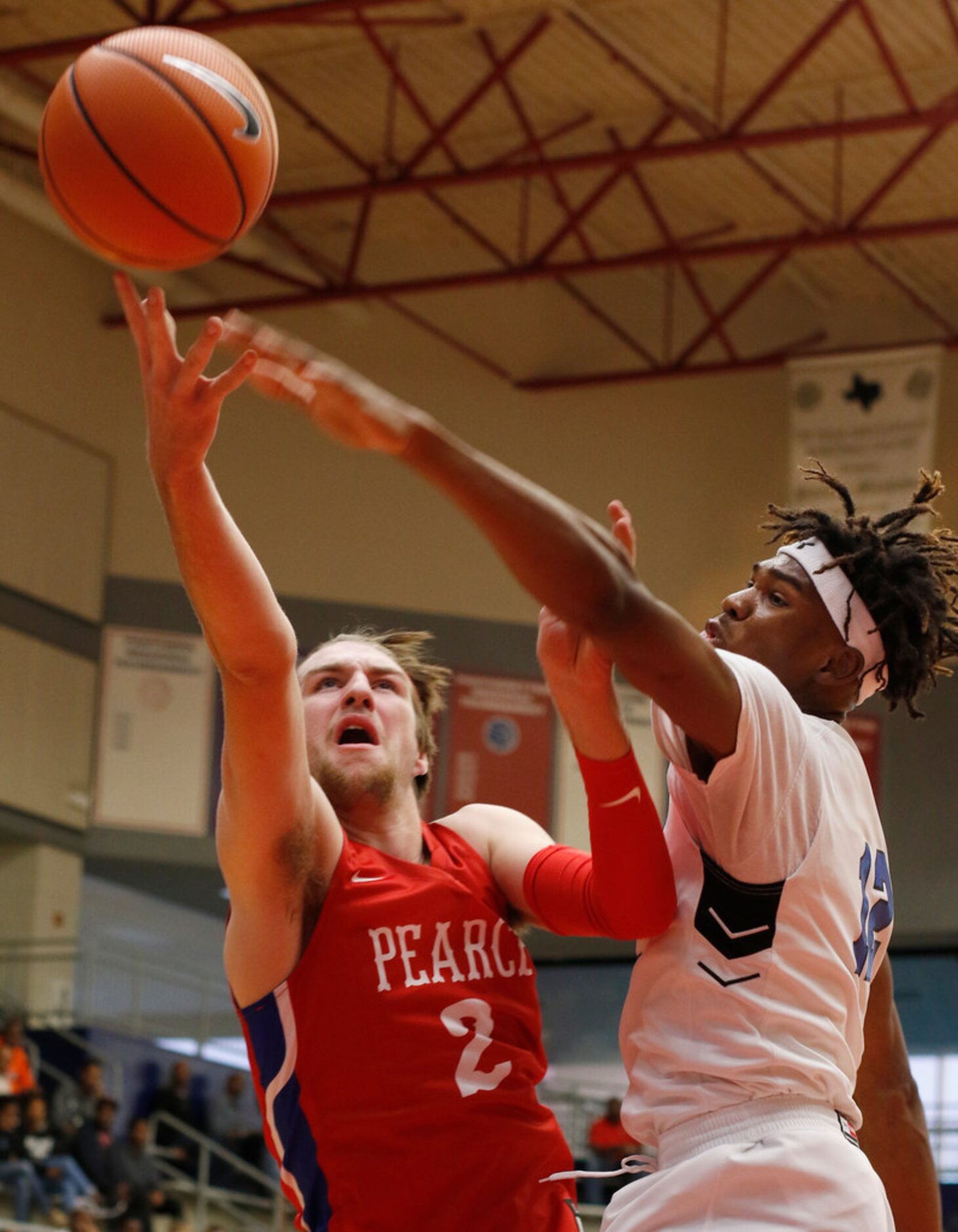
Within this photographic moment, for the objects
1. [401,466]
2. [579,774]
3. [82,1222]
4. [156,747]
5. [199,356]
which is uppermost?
[401,466]

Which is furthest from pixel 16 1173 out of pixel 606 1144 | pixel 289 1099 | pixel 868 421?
pixel 289 1099

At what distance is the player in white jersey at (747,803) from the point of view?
283 cm

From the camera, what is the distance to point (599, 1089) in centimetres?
2014

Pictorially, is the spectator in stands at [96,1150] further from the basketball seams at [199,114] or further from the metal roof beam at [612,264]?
the basketball seams at [199,114]

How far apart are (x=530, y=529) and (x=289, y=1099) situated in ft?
5.10

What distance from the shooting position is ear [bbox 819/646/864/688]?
3475mm

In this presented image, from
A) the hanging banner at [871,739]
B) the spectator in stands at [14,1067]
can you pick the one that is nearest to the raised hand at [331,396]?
the spectator in stands at [14,1067]

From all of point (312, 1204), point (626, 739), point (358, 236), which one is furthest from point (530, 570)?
point (358, 236)

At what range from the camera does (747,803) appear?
3189 millimetres

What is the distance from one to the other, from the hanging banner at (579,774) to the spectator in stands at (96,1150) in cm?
572

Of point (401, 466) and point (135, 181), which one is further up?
point (401, 466)

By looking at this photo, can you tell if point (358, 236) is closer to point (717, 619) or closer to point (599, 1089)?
point (599, 1089)

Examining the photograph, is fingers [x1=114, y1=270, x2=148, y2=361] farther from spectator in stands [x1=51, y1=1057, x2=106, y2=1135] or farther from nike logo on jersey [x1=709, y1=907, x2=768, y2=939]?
spectator in stands [x1=51, y1=1057, x2=106, y2=1135]

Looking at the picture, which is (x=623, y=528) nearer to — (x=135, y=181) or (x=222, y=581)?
(x=222, y=581)
